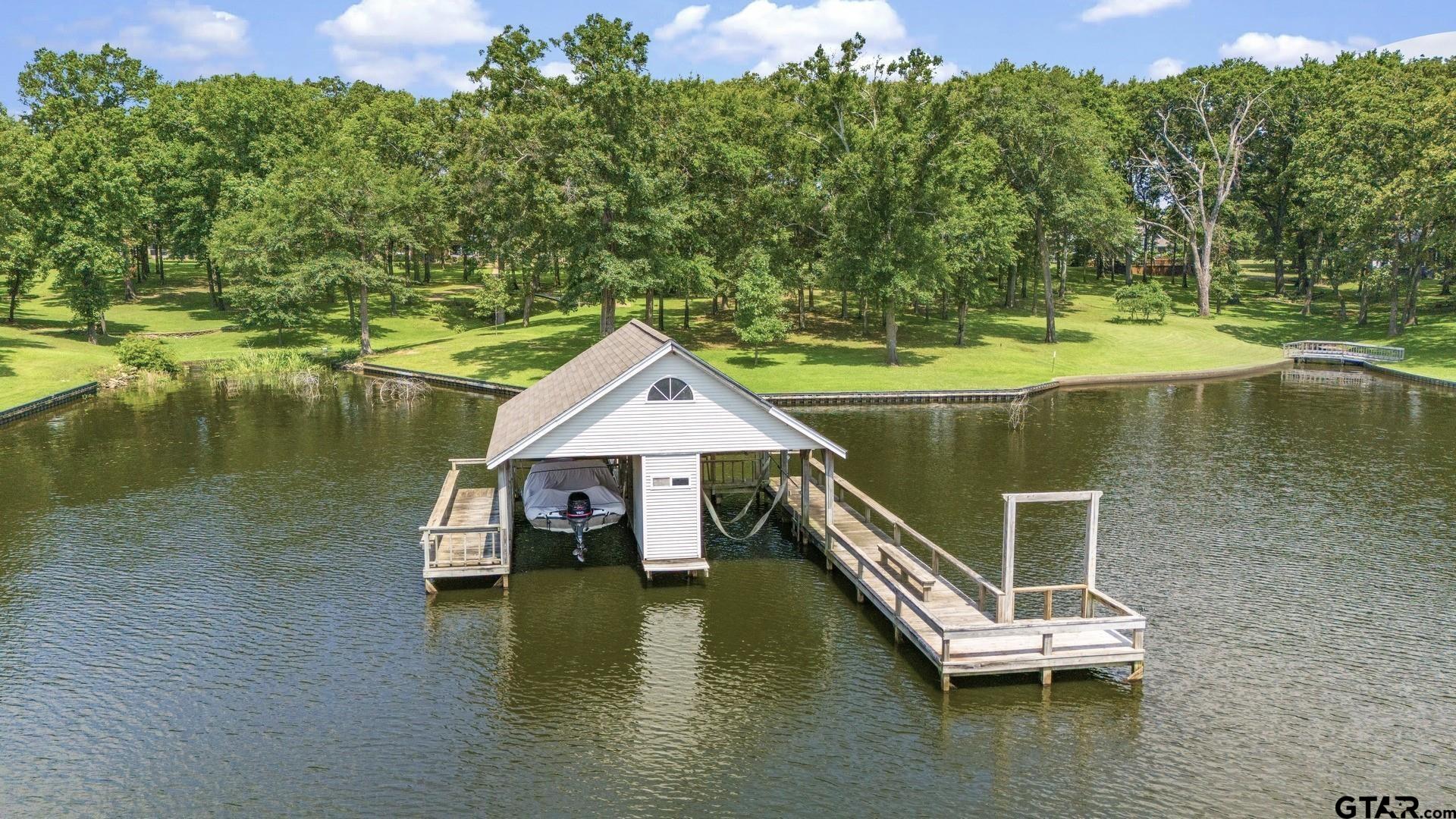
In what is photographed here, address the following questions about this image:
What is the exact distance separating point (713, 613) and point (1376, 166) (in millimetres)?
71684

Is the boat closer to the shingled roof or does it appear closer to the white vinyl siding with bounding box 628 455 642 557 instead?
the white vinyl siding with bounding box 628 455 642 557


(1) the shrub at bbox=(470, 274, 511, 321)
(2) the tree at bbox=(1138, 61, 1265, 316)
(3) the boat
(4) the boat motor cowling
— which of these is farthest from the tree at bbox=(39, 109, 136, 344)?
(2) the tree at bbox=(1138, 61, 1265, 316)

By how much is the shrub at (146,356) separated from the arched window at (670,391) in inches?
1950

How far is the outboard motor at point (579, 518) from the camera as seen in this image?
29422mm

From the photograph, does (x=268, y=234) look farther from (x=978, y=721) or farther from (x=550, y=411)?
(x=978, y=721)

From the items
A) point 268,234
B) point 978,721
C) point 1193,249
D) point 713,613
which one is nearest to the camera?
point 978,721

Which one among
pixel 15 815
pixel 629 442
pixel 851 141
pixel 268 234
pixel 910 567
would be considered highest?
pixel 851 141

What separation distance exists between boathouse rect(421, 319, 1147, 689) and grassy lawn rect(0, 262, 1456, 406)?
92.2 feet

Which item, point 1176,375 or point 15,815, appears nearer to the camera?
point 15,815

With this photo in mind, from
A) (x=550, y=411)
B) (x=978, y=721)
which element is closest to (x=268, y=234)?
(x=550, y=411)

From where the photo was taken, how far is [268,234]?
74.0 meters

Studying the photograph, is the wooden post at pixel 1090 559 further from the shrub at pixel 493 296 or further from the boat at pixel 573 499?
the shrub at pixel 493 296

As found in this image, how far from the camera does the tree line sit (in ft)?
200

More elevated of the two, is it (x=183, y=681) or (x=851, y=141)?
(x=851, y=141)
